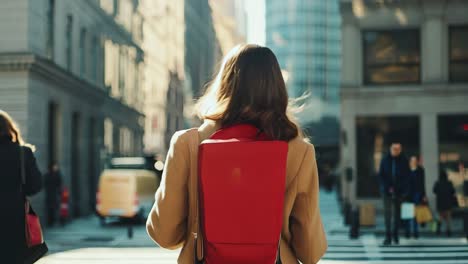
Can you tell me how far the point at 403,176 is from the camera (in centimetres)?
1409

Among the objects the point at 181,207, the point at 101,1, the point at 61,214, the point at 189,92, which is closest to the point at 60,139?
the point at 61,214

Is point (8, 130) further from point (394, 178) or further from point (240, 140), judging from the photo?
point (394, 178)

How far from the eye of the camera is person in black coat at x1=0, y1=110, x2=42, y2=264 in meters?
4.77

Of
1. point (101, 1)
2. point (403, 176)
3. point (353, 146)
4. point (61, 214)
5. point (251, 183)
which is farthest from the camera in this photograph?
point (101, 1)

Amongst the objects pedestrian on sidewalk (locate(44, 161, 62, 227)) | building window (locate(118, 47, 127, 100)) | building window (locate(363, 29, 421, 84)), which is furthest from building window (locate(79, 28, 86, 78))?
building window (locate(363, 29, 421, 84))

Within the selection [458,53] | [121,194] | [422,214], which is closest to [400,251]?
[422,214]

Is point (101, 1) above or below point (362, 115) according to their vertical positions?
above

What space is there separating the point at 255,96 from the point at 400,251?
11.3 meters

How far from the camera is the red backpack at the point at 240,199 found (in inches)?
106

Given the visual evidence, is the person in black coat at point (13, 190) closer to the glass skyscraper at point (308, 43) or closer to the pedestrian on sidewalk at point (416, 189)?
the pedestrian on sidewalk at point (416, 189)

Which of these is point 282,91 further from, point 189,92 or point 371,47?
point 189,92

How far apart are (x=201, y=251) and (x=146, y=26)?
149ft

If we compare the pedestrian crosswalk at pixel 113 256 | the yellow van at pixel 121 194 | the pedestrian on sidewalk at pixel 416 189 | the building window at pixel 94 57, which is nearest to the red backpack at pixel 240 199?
the pedestrian crosswalk at pixel 113 256

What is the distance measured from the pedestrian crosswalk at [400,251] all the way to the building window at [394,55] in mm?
9917
